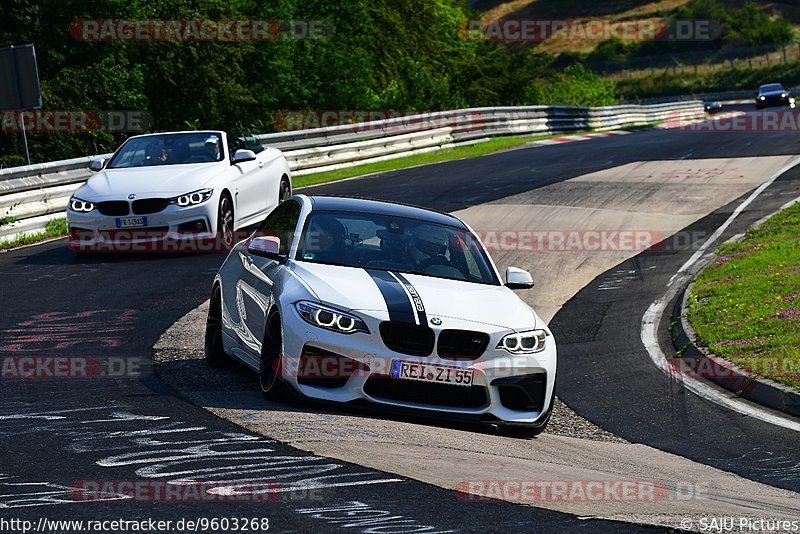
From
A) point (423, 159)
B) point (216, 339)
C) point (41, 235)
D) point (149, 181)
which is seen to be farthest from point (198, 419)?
point (423, 159)

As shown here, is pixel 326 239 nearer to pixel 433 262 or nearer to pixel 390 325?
pixel 433 262

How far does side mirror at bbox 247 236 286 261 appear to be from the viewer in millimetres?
9273

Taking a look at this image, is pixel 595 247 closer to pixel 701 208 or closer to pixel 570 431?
pixel 701 208

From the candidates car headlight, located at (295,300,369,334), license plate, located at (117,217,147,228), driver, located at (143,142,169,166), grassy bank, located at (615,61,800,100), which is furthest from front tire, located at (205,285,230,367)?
grassy bank, located at (615,61,800,100)

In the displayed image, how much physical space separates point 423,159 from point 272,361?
966 inches

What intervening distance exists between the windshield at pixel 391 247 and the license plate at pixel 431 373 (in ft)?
3.81

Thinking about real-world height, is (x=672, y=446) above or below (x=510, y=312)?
below

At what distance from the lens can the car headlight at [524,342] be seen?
8.52 metres

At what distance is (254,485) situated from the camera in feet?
20.4

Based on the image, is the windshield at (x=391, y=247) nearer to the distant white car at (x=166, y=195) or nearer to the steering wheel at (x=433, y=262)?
the steering wheel at (x=433, y=262)

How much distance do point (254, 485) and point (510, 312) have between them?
310cm

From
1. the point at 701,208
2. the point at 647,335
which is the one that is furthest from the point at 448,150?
the point at 647,335

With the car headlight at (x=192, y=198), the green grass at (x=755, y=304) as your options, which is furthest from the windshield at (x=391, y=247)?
the car headlight at (x=192, y=198)

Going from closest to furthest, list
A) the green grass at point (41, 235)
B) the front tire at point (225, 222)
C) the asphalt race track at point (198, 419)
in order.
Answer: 1. the asphalt race track at point (198, 419)
2. the front tire at point (225, 222)
3. the green grass at point (41, 235)
